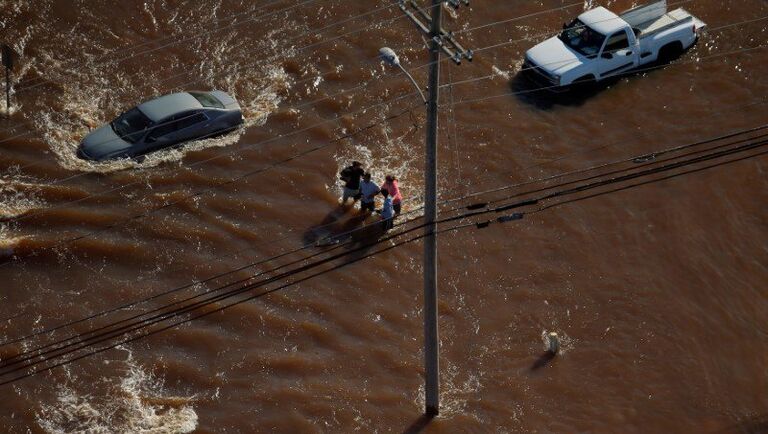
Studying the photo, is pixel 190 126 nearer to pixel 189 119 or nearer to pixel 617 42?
pixel 189 119

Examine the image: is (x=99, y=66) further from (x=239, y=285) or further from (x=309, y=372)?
(x=309, y=372)

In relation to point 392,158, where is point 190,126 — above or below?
above

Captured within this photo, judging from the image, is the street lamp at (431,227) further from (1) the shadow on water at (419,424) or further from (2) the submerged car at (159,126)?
(2) the submerged car at (159,126)

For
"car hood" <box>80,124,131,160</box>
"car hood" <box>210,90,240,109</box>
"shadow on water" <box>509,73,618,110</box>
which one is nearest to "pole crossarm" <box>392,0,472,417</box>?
"car hood" <box>210,90,240,109</box>

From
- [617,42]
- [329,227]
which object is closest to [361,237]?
[329,227]

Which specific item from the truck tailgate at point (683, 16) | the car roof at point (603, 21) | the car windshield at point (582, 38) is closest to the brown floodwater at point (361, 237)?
the truck tailgate at point (683, 16)
